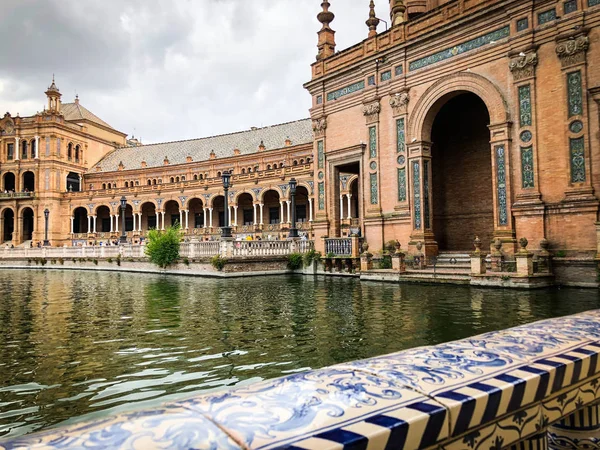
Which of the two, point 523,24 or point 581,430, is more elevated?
point 523,24

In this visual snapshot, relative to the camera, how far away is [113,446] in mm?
1004

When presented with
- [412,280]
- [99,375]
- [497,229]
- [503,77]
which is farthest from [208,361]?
[503,77]

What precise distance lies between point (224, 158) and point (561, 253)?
42535 millimetres

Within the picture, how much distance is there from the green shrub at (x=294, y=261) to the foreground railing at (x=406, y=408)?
20.2m

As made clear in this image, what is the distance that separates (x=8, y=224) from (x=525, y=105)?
62.9m

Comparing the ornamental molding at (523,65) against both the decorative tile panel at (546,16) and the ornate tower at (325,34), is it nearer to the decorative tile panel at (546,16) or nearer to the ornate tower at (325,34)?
the decorative tile panel at (546,16)

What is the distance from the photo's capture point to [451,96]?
717 inches

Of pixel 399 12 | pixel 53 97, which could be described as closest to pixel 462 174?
pixel 399 12

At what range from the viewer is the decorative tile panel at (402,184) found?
18938mm

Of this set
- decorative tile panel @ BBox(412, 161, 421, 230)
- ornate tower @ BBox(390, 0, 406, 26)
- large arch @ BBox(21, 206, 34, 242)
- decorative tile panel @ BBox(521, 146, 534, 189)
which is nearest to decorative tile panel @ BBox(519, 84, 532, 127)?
decorative tile panel @ BBox(521, 146, 534, 189)

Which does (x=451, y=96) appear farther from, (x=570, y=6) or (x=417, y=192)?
(x=570, y=6)

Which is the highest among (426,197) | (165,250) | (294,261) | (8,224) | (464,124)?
(464,124)

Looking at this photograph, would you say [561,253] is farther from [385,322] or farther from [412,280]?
[385,322]

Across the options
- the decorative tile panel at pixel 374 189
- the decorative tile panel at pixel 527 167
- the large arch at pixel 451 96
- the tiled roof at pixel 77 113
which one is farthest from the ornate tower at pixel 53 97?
the decorative tile panel at pixel 527 167
